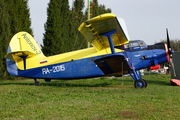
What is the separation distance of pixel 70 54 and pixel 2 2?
11446 mm

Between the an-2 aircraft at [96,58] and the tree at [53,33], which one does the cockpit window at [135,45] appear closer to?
the an-2 aircraft at [96,58]

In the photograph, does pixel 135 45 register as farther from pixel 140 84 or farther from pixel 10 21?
pixel 10 21

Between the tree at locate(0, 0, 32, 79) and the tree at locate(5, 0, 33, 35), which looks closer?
the tree at locate(0, 0, 32, 79)

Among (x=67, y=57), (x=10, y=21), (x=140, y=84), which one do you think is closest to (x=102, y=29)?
(x=67, y=57)

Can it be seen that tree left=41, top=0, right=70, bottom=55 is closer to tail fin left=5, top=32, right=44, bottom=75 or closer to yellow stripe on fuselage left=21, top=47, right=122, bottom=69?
tail fin left=5, top=32, right=44, bottom=75

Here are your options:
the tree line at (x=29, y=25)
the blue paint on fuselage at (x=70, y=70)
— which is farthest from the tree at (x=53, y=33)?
the blue paint on fuselage at (x=70, y=70)

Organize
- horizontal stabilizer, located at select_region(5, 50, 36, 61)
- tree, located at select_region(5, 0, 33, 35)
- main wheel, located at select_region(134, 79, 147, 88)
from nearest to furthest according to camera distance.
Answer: main wheel, located at select_region(134, 79, 147, 88) < horizontal stabilizer, located at select_region(5, 50, 36, 61) < tree, located at select_region(5, 0, 33, 35)

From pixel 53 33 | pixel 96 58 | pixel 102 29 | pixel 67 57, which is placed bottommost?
pixel 96 58

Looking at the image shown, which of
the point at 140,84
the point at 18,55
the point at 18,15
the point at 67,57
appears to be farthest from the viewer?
the point at 18,15

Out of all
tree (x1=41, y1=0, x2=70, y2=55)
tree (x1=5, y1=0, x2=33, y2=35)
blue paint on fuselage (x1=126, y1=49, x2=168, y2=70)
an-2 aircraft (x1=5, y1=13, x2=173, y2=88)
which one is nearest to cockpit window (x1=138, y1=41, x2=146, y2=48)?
an-2 aircraft (x1=5, y1=13, x2=173, y2=88)

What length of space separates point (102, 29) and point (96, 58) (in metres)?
2.01

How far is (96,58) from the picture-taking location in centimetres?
1096

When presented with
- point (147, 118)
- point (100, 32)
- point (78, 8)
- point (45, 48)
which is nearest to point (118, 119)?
point (147, 118)

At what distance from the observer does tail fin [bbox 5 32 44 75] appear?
11.9m
